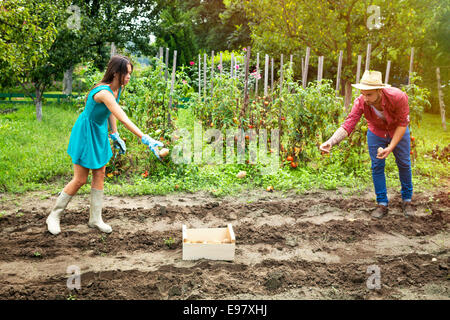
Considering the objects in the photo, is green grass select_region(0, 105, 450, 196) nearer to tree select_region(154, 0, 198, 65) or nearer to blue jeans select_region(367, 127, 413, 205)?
blue jeans select_region(367, 127, 413, 205)

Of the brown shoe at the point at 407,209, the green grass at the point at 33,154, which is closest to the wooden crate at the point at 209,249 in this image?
the brown shoe at the point at 407,209

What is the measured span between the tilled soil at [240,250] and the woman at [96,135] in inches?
9.5

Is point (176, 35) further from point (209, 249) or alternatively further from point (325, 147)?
point (209, 249)

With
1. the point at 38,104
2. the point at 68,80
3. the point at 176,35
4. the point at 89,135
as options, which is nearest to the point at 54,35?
the point at 89,135

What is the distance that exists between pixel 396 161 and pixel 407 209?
609 mm

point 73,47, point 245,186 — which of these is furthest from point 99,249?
point 73,47

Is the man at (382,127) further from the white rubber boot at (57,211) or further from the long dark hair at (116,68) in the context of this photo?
the white rubber boot at (57,211)

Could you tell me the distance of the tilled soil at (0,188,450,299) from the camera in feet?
9.63

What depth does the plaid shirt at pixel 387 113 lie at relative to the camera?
13.6 feet

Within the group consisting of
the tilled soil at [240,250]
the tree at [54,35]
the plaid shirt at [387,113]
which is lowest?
the tilled soil at [240,250]

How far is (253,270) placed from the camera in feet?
10.6

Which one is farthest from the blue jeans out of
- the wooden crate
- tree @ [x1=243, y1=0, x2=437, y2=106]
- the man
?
tree @ [x1=243, y1=0, x2=437, y2=106]

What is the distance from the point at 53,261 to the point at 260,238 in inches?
75.9
